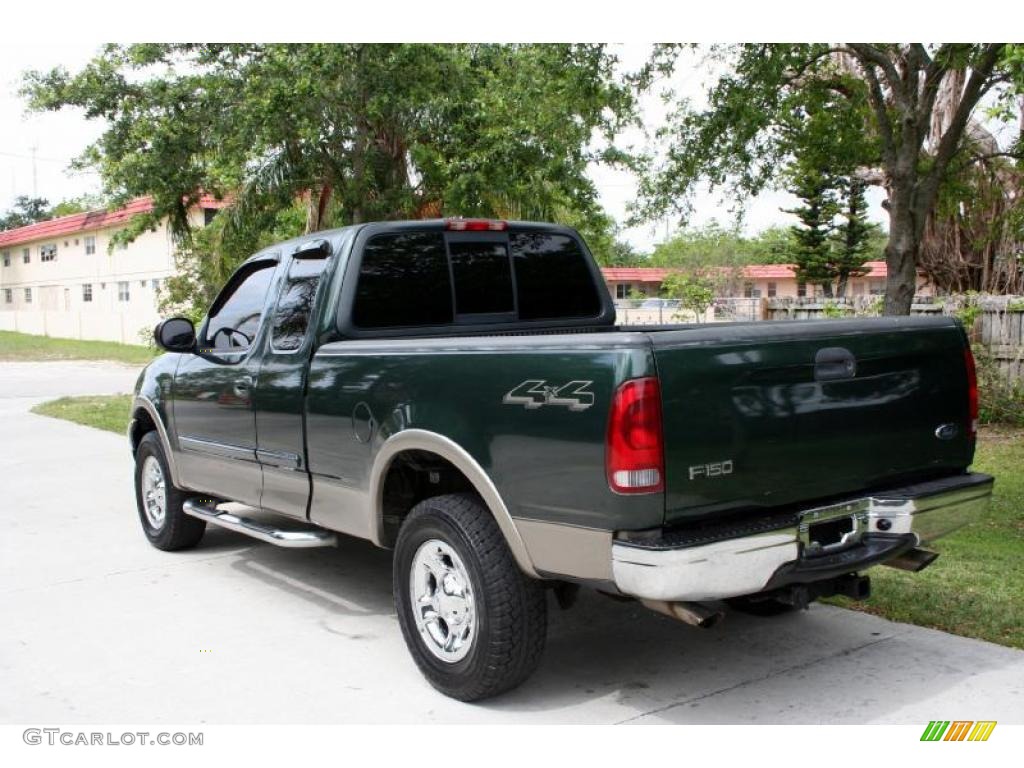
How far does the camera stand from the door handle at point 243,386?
5758mm

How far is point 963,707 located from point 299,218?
16777 mm

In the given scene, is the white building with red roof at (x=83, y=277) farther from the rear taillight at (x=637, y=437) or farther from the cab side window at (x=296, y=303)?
the rear taillight at (x=637, y=437)

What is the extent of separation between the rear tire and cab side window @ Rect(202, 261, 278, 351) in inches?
40.5

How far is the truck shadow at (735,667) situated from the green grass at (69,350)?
2608cm

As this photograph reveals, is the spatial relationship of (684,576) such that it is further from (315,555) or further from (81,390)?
(81,390)

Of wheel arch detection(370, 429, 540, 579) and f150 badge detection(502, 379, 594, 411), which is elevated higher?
f150 badge detection(502, 379, 594, 411)

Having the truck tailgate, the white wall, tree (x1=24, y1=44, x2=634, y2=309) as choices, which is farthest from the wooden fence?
the white wall

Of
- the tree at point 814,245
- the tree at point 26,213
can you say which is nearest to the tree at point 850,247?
the tree at point 814,245

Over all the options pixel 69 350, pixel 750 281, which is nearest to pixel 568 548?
pixel 69 350

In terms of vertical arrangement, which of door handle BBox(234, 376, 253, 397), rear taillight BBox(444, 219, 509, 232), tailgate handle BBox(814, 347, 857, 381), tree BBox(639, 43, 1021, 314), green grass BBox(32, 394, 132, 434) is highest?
tree BBox(639, 43, 1021, 314)

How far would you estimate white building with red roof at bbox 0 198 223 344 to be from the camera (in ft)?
135

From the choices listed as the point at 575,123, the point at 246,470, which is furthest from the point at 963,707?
the point at 575,123

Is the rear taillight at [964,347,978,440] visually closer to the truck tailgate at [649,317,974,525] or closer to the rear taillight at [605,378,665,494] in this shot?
the truck tailgate at [649,317,974,525]

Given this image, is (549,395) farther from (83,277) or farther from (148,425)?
(83,277)
